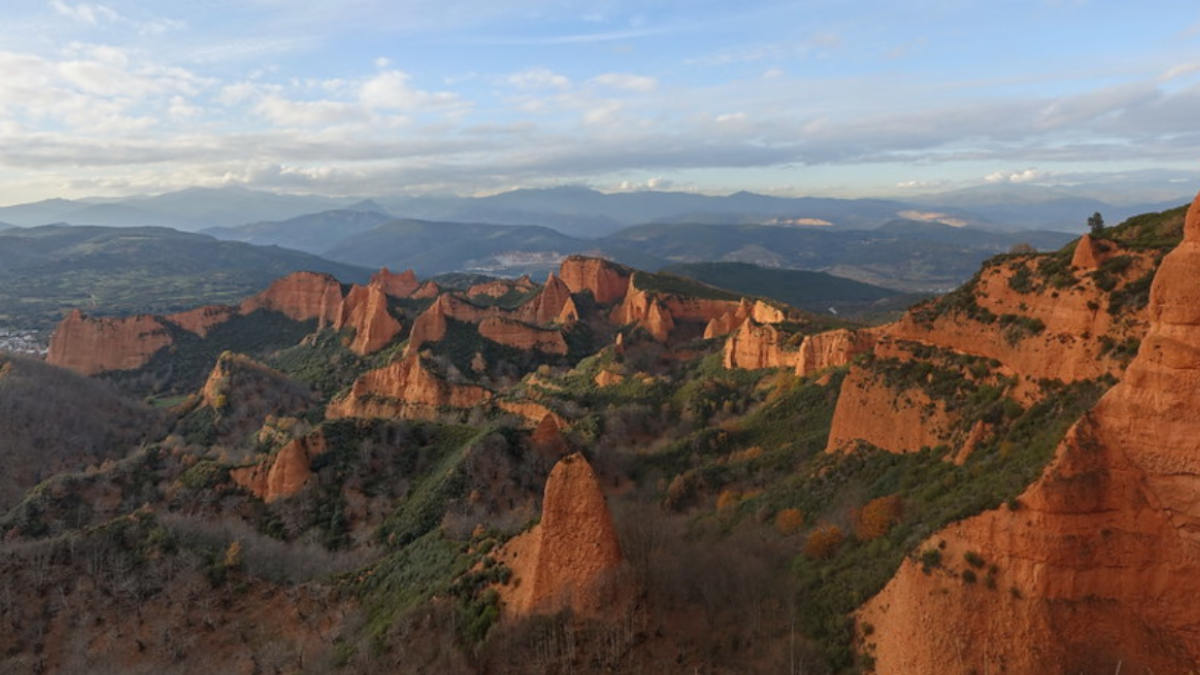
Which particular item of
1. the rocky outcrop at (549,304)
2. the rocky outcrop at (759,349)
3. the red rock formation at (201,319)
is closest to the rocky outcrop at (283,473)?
the rocky outcrop at (759,349)

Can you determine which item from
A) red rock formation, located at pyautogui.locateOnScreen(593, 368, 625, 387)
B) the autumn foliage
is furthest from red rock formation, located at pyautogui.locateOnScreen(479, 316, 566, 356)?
the autumn foliage

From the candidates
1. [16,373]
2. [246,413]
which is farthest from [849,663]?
[16,373]

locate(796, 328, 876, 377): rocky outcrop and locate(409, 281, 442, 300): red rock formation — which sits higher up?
locate(409, 281, 442, 300): red rock formation

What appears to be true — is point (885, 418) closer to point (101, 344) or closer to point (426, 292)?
point (426, 292)

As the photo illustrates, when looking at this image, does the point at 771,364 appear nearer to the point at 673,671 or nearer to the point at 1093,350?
the point at 1093,350

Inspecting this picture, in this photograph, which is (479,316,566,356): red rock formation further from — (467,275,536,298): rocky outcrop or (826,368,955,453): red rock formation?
(826,368,955,453): red rock formation

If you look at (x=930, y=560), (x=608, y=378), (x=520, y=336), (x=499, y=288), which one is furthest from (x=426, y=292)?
(x=930, y=560)
